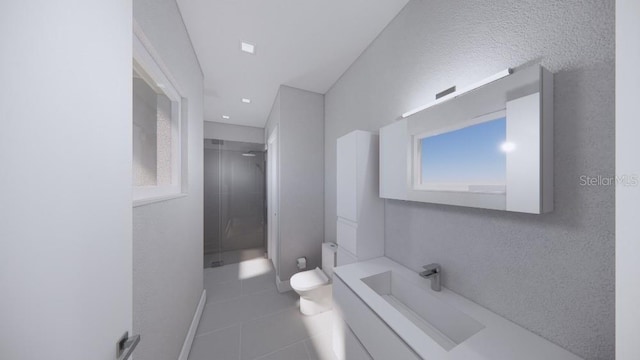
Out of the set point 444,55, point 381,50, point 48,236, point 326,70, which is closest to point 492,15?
point 444,55

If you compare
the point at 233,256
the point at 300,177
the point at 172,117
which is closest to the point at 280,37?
the point at 172,117

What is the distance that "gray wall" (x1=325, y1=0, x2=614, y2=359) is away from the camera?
64 cm

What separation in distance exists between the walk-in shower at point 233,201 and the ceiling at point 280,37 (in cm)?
131

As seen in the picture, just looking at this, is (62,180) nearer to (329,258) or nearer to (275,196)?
(329,258)

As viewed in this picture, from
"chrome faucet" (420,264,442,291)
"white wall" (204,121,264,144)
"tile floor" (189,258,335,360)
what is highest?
"white wall" (204,121,264,144)

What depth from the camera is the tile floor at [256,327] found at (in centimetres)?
154

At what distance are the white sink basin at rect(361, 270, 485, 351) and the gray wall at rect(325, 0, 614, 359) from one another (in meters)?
0.13

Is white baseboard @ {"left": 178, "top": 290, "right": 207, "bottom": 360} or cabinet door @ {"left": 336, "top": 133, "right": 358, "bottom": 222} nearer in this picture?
white baseboard @ {"left": 178, "top": 290, "right": 207, "bottom": 360}

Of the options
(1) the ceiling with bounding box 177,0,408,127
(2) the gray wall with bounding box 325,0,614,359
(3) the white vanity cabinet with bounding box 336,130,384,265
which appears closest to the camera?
(2) the gray wall with bounding box 325,0,614,359

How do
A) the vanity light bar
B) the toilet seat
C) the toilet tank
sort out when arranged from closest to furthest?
the vanity light bar < the toilet seat < the toilet tank

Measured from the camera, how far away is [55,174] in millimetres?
357

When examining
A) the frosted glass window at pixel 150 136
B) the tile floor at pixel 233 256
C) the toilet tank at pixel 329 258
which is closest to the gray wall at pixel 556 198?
the toilet tank at pixel 329 258

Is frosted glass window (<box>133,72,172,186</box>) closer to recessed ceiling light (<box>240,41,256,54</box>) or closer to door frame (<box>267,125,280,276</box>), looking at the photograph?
recessed ceiling light (<box>240,41,256,54</box>)
